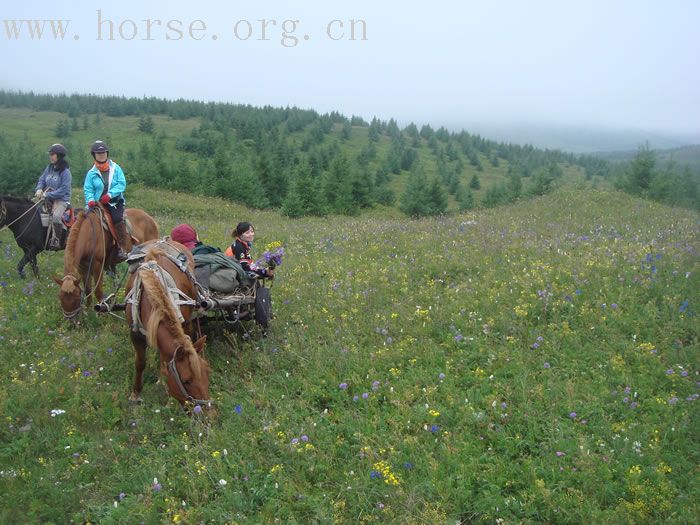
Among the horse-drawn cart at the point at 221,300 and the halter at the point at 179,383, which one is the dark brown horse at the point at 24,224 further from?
the halter at the point at 179,383

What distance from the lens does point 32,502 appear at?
16.4 ft

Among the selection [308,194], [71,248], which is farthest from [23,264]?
[308,194]

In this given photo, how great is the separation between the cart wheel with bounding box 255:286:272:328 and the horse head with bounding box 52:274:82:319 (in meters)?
2.98

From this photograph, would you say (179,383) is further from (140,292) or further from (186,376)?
(140,292)

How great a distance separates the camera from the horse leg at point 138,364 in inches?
245

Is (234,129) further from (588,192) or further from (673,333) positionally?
(673,333)

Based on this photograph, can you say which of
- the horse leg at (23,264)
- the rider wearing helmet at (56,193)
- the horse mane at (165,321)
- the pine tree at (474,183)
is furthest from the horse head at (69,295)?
the pine tree at (474,183)

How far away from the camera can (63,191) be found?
11219mm

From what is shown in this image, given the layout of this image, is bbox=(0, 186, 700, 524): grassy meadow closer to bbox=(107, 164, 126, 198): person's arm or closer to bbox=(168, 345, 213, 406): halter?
bbox=(168, 345, 213, 406): halter

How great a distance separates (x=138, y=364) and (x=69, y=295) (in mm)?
2065

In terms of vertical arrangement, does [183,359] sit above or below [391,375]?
above

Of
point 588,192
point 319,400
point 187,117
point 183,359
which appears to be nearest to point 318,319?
point 319,400

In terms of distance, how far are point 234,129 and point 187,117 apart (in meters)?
Result: 33.3

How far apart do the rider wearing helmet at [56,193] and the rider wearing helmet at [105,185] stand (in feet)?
8.26
